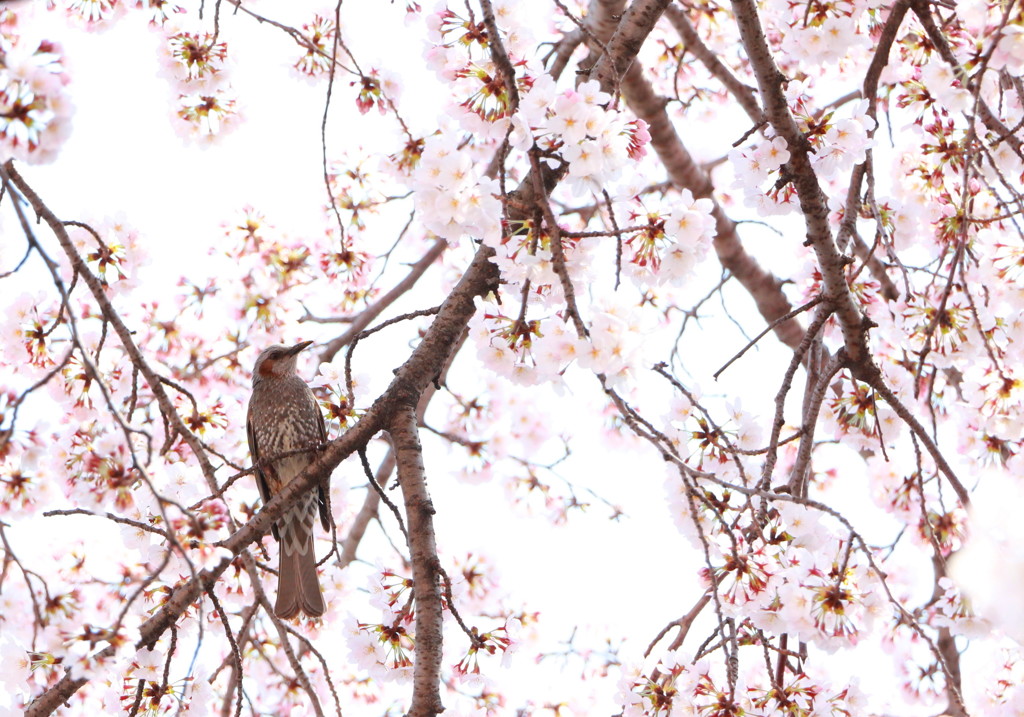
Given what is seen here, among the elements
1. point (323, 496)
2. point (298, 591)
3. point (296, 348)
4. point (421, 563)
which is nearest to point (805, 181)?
point (421, 563)

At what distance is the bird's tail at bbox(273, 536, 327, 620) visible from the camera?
2.99 metres

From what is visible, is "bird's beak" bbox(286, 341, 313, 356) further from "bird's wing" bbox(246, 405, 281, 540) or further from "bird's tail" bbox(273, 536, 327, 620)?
"bird's tail" bbox(273, 536, 327, 620)

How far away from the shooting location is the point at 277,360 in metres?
3.62

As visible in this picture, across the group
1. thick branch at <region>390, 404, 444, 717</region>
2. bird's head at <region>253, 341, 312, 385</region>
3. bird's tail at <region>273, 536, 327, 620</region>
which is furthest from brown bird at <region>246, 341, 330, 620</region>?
thick branch at <region>390, 404, 444, 717</region>

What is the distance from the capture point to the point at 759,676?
3.29m

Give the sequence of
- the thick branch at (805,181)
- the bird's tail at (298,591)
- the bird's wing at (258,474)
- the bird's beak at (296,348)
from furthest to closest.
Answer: the bird's beak at (296,348)
the bird's wing at (258,474)
the bird's tail at (298,591)
the thick branch at (805,181)

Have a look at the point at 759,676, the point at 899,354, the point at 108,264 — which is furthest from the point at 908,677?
the point at 108,264

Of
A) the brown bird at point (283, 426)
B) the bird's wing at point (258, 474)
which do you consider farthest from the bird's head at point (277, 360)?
the bird's wing at point (258, 474)

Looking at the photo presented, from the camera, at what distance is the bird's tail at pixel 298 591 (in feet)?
9.82

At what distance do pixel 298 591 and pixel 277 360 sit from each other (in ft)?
3.25

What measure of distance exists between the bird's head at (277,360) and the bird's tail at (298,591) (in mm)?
842

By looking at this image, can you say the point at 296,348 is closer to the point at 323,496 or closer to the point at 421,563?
the point at 323,496

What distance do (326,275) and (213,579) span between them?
7.79 ft

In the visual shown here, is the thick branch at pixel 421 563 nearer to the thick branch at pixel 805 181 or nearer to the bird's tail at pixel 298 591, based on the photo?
the thick branch at pixel 805 181
